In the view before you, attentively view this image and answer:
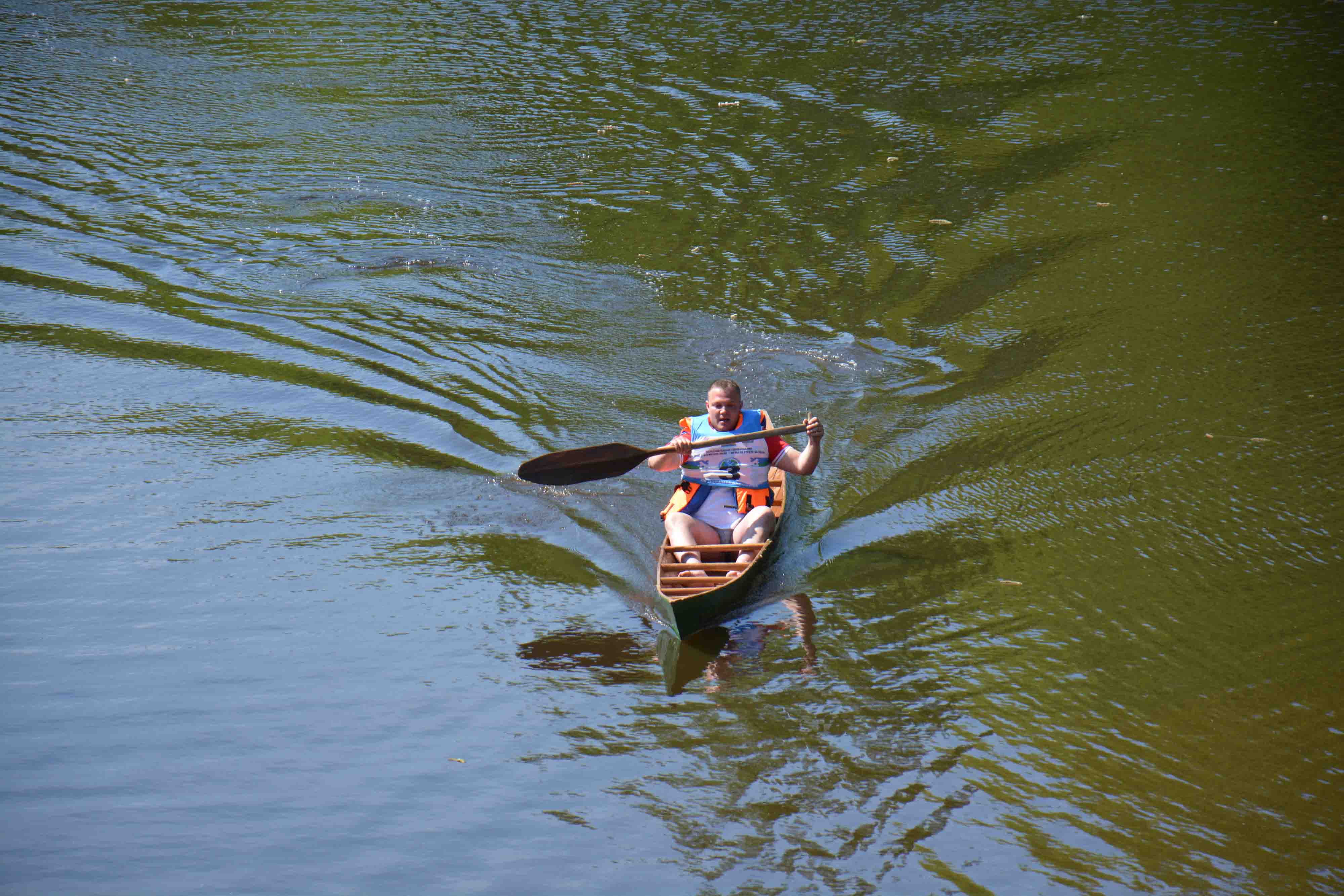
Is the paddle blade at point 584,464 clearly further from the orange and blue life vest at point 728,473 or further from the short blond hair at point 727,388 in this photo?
the short blond hair at point 727,388

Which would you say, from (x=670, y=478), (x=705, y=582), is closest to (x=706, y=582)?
(x=705, y=582)

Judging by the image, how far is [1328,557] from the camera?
683cm

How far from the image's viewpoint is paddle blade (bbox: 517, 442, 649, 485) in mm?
7609

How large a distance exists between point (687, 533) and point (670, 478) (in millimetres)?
1444

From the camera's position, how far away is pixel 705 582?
21.9 ft

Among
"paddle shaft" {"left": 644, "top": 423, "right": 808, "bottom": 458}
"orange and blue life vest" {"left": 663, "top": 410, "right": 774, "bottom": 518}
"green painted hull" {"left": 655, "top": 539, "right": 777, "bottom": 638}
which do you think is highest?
"paddle shaft" {"left": 644, "top": 423, "right": 808, "bottom": 458}

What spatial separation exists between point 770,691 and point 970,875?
1.53 m

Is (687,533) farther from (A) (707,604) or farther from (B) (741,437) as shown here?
(A) (707,604)

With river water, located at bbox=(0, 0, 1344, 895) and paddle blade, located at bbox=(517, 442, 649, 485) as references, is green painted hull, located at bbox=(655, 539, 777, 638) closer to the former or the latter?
river water, located at bbox=(0, 0, 1344, 895)

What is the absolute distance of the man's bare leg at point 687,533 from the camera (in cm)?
702

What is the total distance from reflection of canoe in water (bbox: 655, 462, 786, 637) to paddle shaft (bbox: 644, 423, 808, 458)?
53 cm

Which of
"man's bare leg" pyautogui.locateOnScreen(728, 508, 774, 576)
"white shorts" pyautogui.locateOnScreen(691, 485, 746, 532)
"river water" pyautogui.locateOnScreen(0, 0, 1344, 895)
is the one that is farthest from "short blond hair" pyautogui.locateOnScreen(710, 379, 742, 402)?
"river water" pyautogui.locateOnScreen(0, 0, 1344, 895)

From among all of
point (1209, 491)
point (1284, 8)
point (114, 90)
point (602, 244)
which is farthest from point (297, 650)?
point (1284, 8)

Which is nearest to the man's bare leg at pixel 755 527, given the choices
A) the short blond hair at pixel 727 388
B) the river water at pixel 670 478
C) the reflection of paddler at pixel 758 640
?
the river water at pixel 670 478
